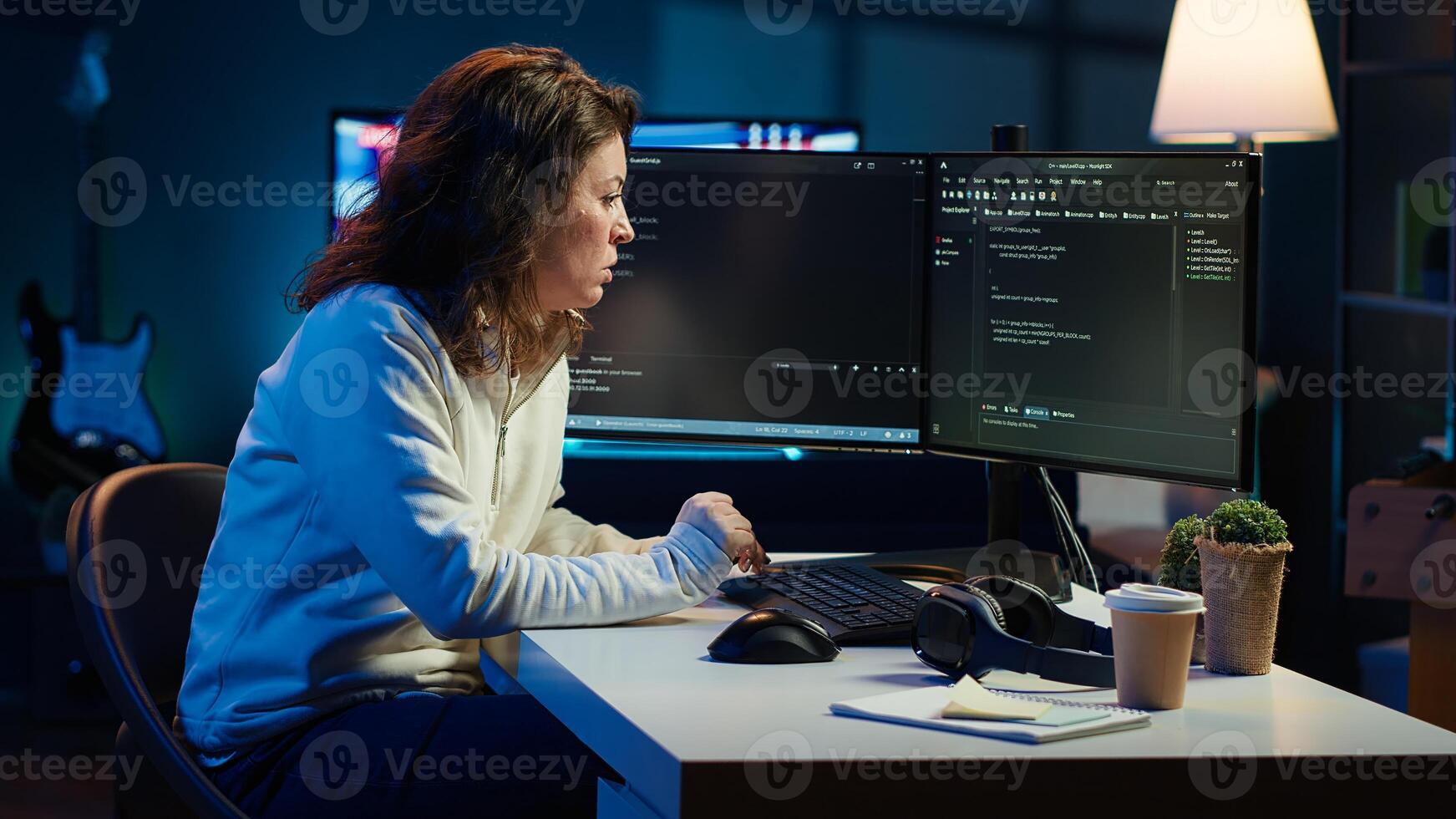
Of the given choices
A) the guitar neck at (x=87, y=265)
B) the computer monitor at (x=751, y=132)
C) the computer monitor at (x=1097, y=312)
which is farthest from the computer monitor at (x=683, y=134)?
the computer monitor at (x=1097, y=312)

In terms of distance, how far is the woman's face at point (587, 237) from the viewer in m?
1.53

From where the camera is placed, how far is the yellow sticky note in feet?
3.63

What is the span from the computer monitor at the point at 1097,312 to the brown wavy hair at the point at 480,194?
479mm

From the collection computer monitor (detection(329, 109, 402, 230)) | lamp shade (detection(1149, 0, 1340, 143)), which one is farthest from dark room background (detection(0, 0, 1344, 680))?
lamp shade (detection(1149, 0, 1340, 143))

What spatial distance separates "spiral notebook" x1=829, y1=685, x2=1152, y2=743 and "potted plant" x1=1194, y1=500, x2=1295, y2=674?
0.18 m

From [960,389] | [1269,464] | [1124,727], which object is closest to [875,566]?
[960,389]

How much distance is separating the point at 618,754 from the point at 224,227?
396cm

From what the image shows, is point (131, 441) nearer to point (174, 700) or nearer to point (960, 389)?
point (174, 700)

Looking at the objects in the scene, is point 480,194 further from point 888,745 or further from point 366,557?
point 888,745

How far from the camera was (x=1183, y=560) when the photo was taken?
1385 millimetres

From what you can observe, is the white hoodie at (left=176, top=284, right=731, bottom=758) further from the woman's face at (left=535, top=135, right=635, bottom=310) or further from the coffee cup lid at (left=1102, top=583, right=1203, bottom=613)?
the coffee cup lid at (left=1102, top=583, right=1203, bottom=613)

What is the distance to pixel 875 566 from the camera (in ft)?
5.89

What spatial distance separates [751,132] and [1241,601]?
11.1 ft

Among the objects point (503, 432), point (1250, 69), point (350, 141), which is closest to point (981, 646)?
point (503, 432)
